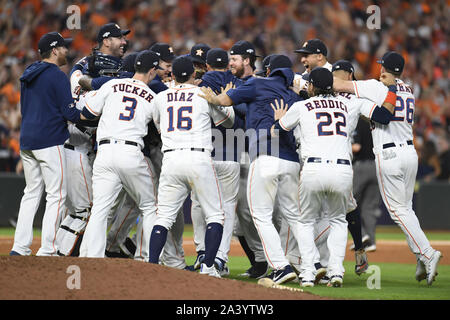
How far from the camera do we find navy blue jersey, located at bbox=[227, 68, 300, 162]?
6805 mm

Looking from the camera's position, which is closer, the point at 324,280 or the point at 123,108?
the point at 123,108

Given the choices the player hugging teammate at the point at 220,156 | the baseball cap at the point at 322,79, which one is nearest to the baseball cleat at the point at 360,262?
the player hugging teammate at the point at 220,156

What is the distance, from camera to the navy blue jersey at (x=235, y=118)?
7.43 meters

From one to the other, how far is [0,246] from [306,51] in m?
5.20

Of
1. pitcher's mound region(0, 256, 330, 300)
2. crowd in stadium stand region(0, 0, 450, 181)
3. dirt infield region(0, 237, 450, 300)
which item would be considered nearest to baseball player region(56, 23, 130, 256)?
dirt infield region(0, 237, 450, 300)

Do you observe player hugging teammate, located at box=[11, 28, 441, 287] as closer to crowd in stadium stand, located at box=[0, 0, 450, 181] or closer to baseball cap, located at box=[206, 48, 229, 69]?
baseball cap, located at box=[206, 48, 229, 69]

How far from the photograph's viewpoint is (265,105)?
7000mm

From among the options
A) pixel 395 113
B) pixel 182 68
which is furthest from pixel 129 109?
pixel 395 113

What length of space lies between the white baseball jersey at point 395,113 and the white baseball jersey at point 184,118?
1689 mm

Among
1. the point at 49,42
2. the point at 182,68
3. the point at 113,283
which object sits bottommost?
the point at 113,283

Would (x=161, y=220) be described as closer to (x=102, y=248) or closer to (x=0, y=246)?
(x=102, y=248)

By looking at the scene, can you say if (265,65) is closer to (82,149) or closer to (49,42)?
(82,149)

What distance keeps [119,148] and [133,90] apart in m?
0.62
